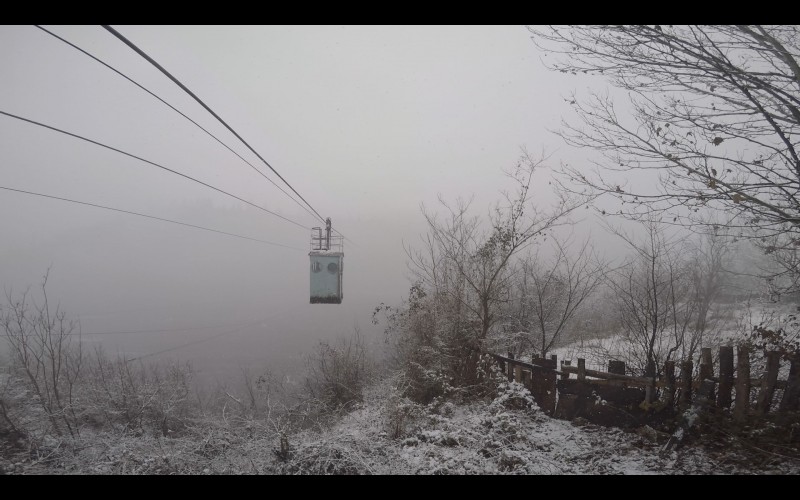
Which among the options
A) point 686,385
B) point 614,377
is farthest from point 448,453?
point 686,385

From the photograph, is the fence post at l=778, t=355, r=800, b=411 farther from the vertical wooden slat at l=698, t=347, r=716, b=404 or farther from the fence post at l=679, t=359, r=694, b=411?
the fence post at l=679, t=359, r=694, b=411

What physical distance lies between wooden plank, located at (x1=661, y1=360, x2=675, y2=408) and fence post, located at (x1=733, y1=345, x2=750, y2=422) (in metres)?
0.61

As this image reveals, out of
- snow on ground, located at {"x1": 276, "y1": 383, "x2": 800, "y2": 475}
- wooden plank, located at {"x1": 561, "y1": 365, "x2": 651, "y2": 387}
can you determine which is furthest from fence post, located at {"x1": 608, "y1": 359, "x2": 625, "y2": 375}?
snow on ground, located at {"x1": 276, "y1": 383, "x2": 800, "y2": 475}

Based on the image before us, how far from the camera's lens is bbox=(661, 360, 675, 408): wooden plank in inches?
181

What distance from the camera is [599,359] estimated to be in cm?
798

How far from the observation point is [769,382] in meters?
4.11

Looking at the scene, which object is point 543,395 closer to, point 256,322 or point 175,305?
point 256,322

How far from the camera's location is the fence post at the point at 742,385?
13.4 feet

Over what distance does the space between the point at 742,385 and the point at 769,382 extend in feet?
0.88

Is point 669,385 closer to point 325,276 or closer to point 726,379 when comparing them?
point 726,379

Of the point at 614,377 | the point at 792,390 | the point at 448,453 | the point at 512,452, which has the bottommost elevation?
the point at 448,453

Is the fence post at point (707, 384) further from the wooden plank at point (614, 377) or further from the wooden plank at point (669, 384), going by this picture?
the wooden plank at point (614, 377)

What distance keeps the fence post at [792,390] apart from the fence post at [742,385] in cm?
29
